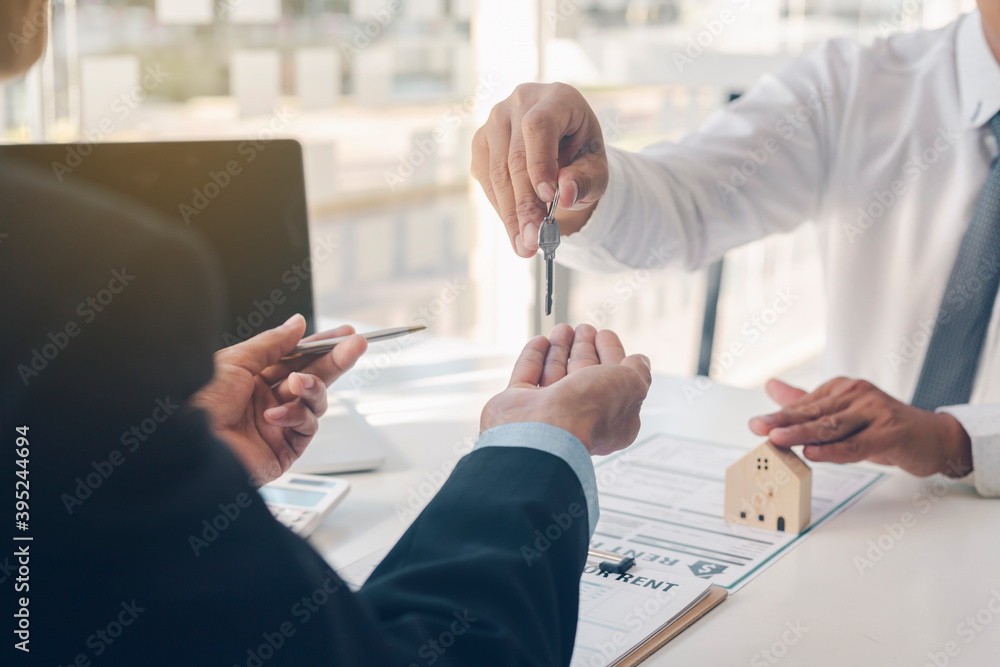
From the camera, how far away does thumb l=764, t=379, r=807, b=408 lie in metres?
1.04

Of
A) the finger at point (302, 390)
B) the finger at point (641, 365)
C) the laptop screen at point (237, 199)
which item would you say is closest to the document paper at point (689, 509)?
the finger at point (641, 365)

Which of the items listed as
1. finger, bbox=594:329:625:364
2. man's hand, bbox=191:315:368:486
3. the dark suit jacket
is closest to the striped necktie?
finger, bbox=594:329:625:364

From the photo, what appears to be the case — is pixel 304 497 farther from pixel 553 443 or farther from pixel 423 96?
pixel 423 96

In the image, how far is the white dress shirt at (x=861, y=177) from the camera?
4.29ft

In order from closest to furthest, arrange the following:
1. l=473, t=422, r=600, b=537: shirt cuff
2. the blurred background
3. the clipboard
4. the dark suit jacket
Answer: the dark suit jacket
l=473, t=422, r=600, b=537: shirt cuff
the clipboard
the blurred background

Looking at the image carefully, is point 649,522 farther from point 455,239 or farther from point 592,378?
point 455,239

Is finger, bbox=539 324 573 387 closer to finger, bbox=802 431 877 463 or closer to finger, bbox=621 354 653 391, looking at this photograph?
finger, bbox=621 354 653 391

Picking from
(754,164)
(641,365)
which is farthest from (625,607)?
(754,164)

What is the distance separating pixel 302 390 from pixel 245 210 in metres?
0.32

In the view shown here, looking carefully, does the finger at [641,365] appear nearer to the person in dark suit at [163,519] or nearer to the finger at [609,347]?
the finger at [609,347]

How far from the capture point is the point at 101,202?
46 cm

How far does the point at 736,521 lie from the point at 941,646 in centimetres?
24

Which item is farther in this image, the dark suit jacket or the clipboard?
the clipboard

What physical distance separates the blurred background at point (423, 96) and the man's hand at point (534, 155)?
0.93m
